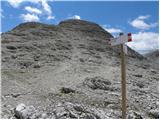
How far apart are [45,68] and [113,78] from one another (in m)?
5.61

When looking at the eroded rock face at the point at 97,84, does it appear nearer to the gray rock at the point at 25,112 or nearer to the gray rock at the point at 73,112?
the gray rock at the point at 73,112

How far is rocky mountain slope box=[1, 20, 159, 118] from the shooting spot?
11.6 metres

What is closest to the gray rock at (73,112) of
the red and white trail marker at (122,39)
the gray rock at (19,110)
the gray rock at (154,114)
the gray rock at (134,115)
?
the gray rock at (19,110)

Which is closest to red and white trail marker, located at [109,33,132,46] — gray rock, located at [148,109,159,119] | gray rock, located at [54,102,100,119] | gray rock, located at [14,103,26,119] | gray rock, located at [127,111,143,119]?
gray rock, located at [54,102,100,119]

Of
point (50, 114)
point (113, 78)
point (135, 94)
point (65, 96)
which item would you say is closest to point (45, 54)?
point (113, 78)

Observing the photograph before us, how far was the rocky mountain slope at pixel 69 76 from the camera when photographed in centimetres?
1158

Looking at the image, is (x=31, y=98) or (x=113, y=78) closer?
(x=31, y=98)

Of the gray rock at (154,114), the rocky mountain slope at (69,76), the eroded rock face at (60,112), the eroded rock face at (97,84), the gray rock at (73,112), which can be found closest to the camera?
the eroded rock face at (60,112)

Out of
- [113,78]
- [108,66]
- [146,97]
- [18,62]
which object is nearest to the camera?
[146,97]

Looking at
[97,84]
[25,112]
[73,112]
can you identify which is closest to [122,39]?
[73,112]

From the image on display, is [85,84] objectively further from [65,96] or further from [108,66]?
[108,66]

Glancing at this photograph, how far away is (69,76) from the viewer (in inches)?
882

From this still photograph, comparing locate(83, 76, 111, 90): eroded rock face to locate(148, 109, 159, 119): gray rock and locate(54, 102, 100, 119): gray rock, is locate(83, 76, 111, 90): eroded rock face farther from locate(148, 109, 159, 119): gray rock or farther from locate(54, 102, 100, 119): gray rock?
locate(54, 102, 100, 119): gray rock

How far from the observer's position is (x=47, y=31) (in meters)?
39.9
